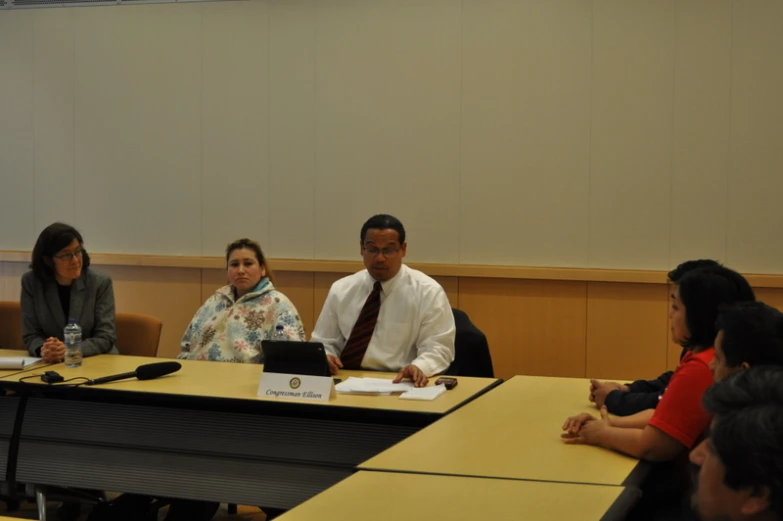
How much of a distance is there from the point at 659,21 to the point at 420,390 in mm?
3092

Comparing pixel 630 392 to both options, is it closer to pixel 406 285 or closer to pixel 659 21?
pixel 406 285

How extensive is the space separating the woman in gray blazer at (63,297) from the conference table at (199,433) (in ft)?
1.89

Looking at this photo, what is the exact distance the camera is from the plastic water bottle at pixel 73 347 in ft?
13.8

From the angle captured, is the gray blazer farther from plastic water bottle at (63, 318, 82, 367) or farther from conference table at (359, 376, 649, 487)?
conference table at (359, 376, 649, 487)

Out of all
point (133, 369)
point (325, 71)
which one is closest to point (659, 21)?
point (325, 71)

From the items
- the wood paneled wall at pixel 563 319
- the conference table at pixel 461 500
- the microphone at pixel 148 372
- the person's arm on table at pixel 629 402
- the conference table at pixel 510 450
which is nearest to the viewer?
the conference table at pixel 461 500

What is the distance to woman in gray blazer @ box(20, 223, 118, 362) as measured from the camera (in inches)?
180

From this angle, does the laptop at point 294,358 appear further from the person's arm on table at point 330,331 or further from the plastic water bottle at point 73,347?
the plastic water bottle at point 73,347

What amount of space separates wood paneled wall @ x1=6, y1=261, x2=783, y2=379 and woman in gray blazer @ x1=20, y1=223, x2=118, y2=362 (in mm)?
1746

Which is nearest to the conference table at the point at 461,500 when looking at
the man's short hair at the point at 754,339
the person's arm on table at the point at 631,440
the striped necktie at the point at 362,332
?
the person's arm on table at the point at 631,440

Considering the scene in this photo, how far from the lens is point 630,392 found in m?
3.28

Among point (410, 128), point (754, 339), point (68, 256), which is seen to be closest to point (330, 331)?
point (68, 256)

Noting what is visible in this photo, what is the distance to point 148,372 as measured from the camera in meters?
3.88

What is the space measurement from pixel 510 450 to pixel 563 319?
10.00ft
